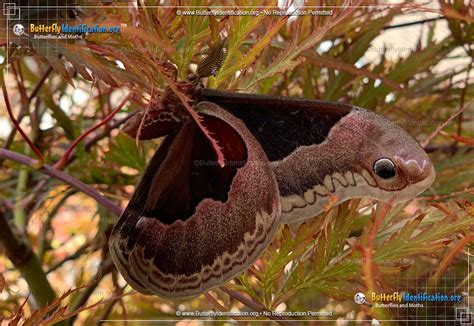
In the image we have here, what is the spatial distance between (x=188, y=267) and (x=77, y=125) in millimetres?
392

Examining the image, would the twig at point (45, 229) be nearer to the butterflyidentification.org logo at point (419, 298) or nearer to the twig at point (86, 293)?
the twig at point (86, 293)

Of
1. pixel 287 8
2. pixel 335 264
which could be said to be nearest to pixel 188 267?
pixel 335 264

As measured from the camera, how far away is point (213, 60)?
0.60 m

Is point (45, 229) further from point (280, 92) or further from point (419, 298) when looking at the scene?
point (419, 298)

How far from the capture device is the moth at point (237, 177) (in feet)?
1.97

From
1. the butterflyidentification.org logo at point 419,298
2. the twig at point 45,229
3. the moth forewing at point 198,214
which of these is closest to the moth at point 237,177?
the moth forewing at point 198,214

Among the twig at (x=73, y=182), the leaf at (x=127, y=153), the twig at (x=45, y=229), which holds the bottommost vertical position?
the twig at (x=45, y=229)

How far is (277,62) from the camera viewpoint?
613 mm

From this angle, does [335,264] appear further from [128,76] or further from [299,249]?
[128,76]

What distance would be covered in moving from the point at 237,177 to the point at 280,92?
281mm

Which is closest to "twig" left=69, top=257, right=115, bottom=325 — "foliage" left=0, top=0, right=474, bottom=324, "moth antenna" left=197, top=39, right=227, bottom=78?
"foliage" left=0, top=0, right=474, bottom=324

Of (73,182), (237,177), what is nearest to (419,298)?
(237,177)

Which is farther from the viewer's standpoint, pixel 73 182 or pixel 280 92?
pixel 280 92

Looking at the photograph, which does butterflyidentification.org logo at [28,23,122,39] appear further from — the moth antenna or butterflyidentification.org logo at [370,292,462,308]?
butterflyidentification.org logo at [370,292,462,308]
